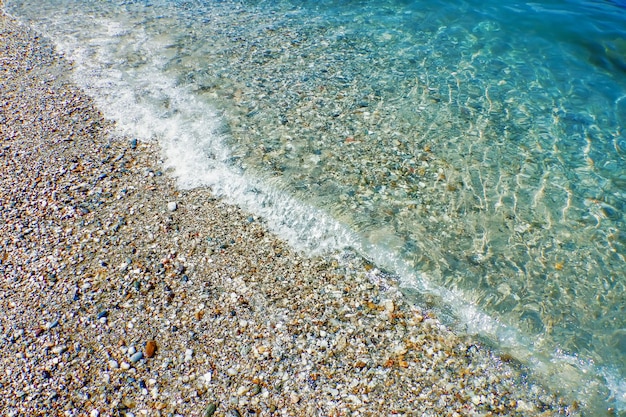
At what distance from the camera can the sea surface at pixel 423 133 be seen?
4691 millimetres

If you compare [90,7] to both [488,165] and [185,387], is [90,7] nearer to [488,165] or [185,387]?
[488,165]

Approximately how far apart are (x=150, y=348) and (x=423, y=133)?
450cm

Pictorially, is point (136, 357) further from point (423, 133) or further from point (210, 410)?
point (423, 133)

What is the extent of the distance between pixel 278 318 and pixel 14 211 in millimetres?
3232

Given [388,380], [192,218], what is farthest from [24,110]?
[388,380]

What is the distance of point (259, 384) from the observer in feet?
12.6

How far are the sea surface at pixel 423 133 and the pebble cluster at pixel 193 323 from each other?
0.37 meters

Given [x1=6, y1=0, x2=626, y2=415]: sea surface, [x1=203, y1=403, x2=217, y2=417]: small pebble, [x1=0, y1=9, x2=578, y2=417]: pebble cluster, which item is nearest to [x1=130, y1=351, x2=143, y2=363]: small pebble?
[x1=0, y1=9, x2=578, y2=417]: pebble cluster

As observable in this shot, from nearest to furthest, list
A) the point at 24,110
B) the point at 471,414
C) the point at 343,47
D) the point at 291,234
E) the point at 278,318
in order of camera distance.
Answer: the point at 471,414
the point at 278,318
the point at 291,234
the point at 24,110
the point at 343,47

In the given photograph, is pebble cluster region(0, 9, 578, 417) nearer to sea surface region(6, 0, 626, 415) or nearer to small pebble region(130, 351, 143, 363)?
small pebble region(130, 351, 143, 363)

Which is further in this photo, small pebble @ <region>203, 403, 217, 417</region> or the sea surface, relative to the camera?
the sea surface

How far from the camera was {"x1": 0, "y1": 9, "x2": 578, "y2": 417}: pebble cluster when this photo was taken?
374 cm

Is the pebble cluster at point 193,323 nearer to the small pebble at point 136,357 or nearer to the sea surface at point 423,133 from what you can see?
the small pebble at point 136,357

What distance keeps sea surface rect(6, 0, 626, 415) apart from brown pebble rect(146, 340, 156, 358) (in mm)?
1724
